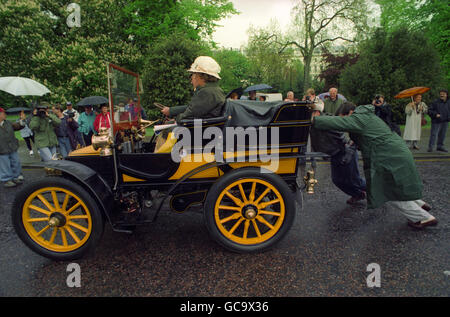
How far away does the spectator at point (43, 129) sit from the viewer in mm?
6359

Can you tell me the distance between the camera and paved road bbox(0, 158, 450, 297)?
2285mm

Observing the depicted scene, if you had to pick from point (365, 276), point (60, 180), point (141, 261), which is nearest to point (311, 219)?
point (365, 276)

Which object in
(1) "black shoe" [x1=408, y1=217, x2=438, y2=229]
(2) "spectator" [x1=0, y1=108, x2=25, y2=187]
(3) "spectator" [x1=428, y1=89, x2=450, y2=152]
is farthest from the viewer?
(3) "spectator" [x1=428, y1=89, x2=450, y2=152]

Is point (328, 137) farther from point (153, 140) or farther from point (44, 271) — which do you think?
point (44, 271)

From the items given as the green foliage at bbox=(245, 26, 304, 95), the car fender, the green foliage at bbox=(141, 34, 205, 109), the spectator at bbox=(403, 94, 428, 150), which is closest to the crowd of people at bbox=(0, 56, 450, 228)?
the car fender

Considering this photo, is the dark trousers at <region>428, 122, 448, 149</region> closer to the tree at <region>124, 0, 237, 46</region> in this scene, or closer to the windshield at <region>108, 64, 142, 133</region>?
the windshield at <region>108, 64, 142, 133</region>

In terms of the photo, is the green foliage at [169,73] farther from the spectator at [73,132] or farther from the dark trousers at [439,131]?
the dark trousers at [439,131]

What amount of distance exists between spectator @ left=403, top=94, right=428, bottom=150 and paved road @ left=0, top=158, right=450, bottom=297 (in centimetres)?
552

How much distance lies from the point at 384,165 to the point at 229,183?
1.82 metres

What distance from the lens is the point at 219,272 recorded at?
2.52 m

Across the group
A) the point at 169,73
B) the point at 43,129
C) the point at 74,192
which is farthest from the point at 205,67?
the point at 169,73

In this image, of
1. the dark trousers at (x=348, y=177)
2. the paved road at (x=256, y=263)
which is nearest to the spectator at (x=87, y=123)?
the paved road at (x=256, y=263)

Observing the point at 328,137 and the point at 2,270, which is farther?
the point at 328,137
